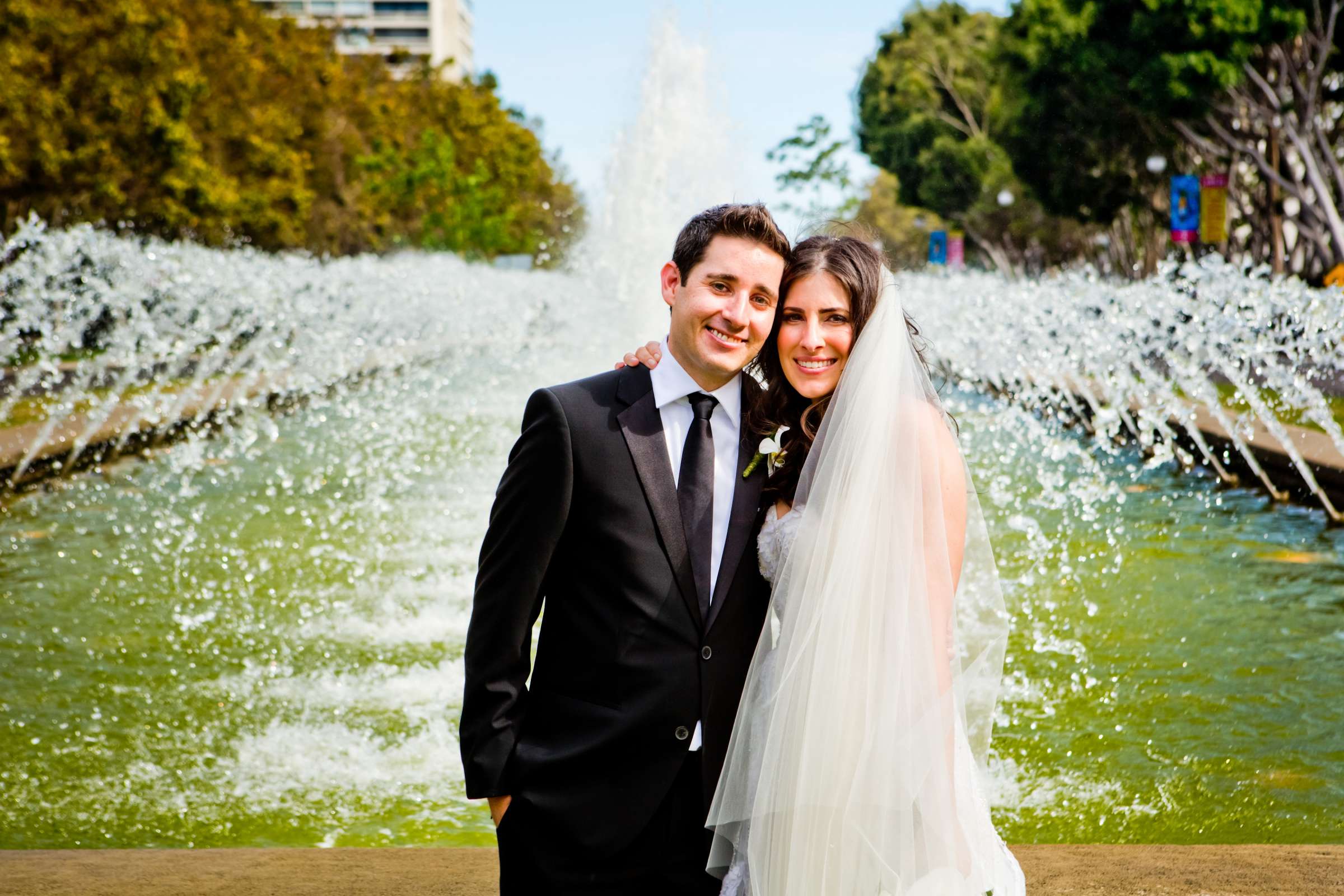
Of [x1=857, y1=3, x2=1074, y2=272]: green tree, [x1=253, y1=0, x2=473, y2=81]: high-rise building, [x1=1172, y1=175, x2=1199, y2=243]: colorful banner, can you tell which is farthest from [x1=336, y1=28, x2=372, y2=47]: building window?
[x1=1172, y1=175, x2=1199, y2=243]: colorful banner

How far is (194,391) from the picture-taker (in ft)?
58.4

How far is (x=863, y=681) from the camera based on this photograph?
2521 mm

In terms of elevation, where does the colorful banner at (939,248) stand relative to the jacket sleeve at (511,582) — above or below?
above

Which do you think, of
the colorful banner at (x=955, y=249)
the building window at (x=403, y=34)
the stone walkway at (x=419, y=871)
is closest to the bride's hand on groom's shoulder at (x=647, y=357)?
the stone walkway at (x=419, y=871)

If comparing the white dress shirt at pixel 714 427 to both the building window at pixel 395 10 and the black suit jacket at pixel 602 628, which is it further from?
the building window at pixel 395 10

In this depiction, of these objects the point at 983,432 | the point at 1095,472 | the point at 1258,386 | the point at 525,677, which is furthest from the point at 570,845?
the point at 1258,386

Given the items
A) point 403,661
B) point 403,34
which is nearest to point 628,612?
point 403,661

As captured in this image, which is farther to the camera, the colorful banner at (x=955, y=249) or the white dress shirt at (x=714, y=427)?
the colorful banner at (x=955, y=249)

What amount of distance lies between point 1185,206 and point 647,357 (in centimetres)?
2912

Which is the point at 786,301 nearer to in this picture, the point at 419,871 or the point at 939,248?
the point at 419,871

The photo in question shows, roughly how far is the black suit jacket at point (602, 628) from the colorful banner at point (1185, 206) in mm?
29093

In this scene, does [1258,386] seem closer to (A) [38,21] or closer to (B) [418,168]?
(A) [38,21]

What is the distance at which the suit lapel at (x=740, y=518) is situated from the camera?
2.55 metres

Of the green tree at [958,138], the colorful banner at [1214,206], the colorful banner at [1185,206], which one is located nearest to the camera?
the colorful banner at [1214,206]
